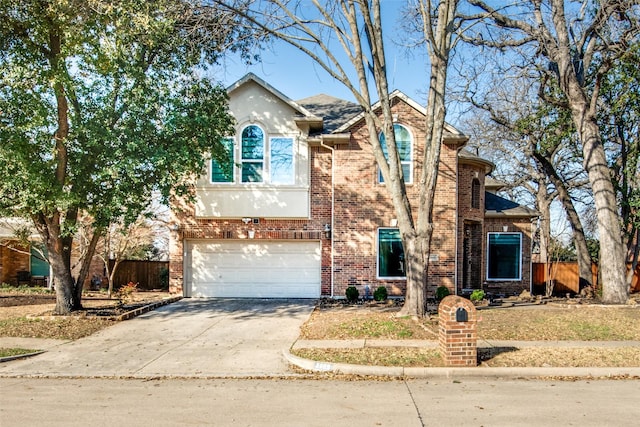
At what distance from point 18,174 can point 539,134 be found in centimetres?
1752

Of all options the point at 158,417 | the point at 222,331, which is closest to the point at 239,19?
the point at 222,331

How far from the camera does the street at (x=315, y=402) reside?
5449 mm

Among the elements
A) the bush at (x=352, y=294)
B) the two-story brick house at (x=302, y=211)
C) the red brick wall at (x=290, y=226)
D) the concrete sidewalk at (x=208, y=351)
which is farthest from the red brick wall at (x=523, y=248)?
the concrete sidewalk at (x=208, y=351)

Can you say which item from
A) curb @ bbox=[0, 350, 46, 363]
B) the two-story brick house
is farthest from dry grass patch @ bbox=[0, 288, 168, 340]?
the two-story brick house

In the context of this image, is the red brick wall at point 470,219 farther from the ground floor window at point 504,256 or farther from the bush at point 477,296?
the bush at point 477,296

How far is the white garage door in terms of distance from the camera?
52.7 ft

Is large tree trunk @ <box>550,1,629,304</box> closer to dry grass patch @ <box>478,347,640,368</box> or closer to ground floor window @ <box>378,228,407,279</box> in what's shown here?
ground floor window @ <box>378,228,407,279</box>

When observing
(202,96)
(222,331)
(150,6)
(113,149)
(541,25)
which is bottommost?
(222,331)

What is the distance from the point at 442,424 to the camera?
5.29 metres

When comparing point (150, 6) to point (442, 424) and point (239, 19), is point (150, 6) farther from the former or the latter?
point (442, 424)

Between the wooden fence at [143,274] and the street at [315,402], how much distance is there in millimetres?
12159

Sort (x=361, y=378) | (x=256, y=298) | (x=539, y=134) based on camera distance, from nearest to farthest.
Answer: (x=361, y=378), (x=256, y=298), (x=539, y=134)

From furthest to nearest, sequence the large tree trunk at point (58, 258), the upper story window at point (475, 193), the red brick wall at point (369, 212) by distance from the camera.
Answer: the upper story window at point (475, 193) < the red brick wall at point (369, 212) < the large tree trunk at point (58, 258)

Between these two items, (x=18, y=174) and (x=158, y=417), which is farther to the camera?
(x=18, y=174)
